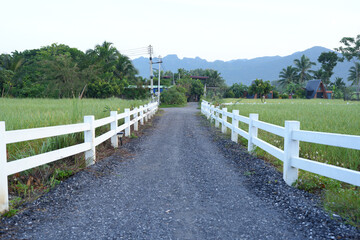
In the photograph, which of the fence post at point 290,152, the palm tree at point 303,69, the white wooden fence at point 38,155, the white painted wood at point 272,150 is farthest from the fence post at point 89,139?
the palm tree at point 303,69

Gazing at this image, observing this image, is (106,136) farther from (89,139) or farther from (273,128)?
(273,128)

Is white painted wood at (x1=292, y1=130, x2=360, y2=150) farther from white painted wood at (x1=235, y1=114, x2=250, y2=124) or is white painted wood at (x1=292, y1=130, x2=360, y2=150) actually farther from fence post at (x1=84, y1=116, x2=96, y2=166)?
fence post at (x1=84, y1=116, x2=96, y2=166)

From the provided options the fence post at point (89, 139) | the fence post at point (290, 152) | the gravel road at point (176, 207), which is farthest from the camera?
the fence post at point (89, 139)

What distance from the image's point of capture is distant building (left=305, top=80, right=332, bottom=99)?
63844 mm

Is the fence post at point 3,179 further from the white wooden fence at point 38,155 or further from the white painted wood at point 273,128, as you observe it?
the white painted wood at point 273,128

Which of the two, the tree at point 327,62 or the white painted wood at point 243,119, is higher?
the tree at point 327,62

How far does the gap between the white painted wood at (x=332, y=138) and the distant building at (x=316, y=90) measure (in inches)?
2603

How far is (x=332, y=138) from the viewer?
3.82m

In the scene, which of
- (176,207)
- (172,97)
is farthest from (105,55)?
(176,207)

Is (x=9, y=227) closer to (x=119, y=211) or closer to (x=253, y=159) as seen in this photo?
(x=119, y=211)

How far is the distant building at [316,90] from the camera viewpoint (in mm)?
63844

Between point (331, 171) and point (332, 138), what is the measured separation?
1.48ft

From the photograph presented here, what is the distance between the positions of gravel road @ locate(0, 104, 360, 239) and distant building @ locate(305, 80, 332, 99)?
2563 inches

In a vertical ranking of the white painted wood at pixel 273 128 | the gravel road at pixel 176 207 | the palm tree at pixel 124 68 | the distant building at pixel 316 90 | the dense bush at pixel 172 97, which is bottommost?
the gravel road at pixel 176 207
